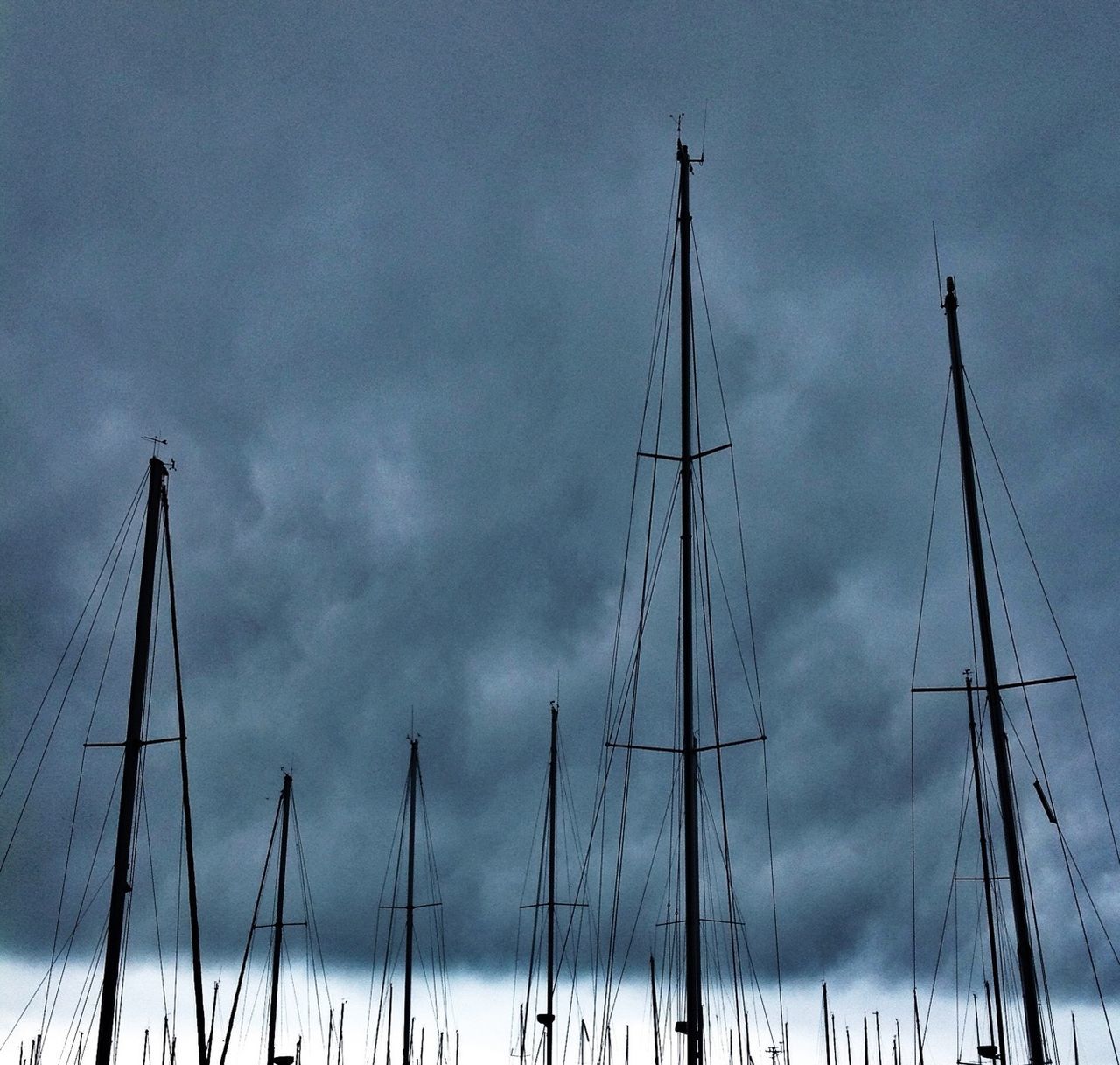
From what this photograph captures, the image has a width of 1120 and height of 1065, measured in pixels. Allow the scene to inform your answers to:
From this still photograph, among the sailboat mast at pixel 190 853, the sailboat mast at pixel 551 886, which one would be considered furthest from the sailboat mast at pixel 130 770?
the sailboat mast at pixel 551 886

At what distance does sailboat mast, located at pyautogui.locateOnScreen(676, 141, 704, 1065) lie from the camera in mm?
26375

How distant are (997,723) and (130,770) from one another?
1883 cm

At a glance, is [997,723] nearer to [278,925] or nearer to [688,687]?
[688,687]

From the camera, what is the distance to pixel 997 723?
1052 inches

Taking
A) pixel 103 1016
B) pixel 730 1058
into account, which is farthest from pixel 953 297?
pixel 730 1058

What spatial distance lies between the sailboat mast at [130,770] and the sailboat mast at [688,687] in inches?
475

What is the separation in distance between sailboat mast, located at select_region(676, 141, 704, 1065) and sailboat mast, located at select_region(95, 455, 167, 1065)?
1206 cm

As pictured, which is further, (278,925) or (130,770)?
(278,925)

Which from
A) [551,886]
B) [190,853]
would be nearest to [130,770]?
[190,853]

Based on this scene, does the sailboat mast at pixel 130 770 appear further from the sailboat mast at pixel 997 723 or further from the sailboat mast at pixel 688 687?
the sailboat mast at pixel 997 723

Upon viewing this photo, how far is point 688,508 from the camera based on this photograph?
3023 cm

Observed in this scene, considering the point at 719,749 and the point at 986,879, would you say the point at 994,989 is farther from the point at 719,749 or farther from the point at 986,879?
the point at 719,749

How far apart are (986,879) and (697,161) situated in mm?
30359

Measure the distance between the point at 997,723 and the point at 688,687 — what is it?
6496mm
